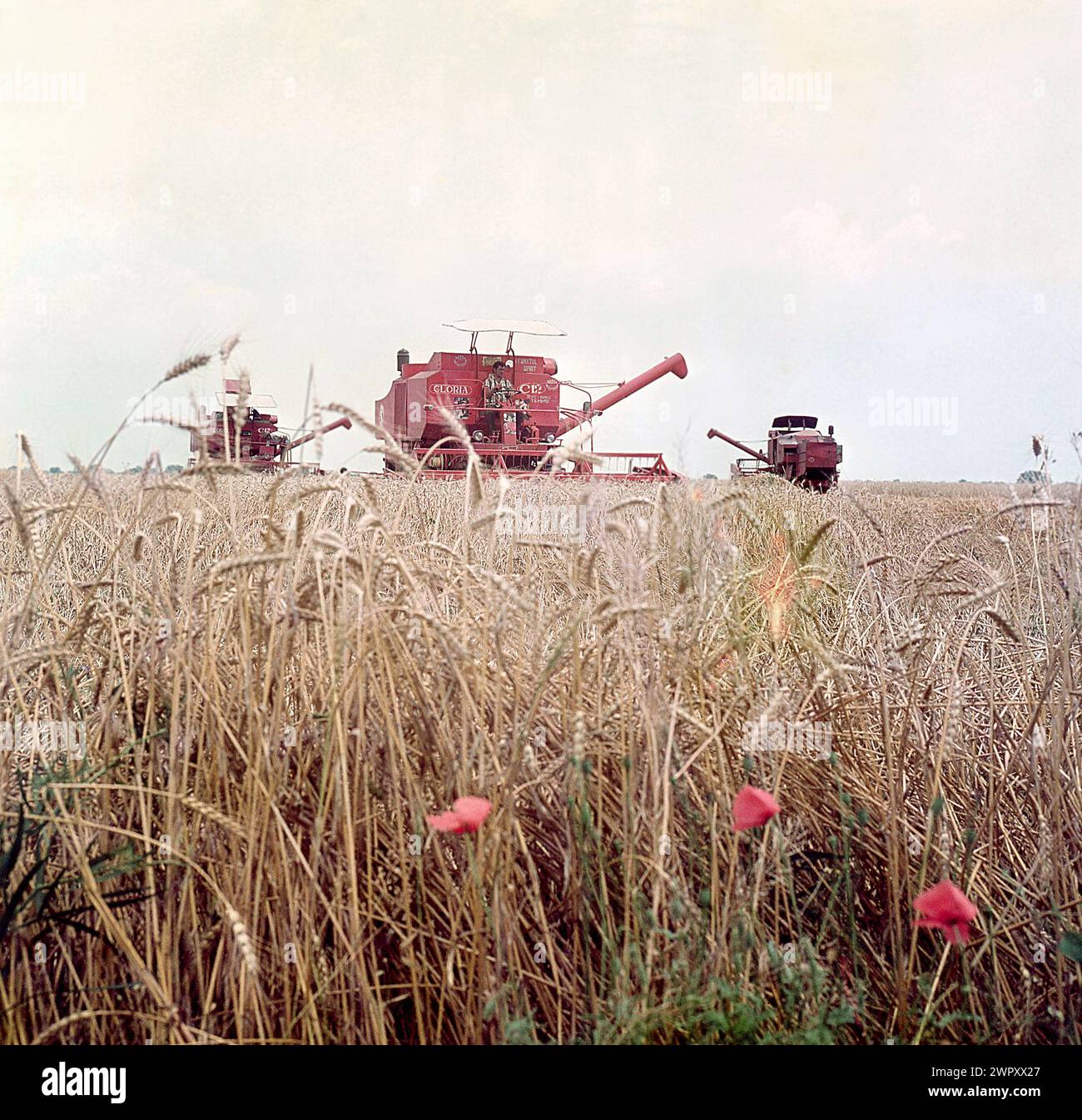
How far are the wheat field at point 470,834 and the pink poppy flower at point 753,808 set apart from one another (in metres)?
0.08

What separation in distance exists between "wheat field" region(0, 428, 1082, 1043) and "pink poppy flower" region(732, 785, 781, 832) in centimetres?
8

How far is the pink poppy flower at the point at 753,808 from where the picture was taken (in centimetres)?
89

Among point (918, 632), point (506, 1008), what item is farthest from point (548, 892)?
point (918, 632)

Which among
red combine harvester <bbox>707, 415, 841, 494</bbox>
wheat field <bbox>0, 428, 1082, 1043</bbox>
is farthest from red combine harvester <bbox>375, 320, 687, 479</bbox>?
wheat field <bbox>0, 428, 1082, 1043</bbox>

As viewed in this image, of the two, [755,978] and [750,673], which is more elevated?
[750,673]

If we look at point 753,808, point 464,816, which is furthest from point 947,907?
point 464,816

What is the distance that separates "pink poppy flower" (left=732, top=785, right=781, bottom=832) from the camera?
89 centimetres

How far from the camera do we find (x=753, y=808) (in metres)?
0.91

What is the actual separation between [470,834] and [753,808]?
295 millimetres

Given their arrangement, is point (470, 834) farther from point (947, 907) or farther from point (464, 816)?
point (947, 907)

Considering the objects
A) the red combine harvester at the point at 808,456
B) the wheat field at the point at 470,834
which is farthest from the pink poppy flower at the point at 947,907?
the red combine harvester at the point at 808,456
